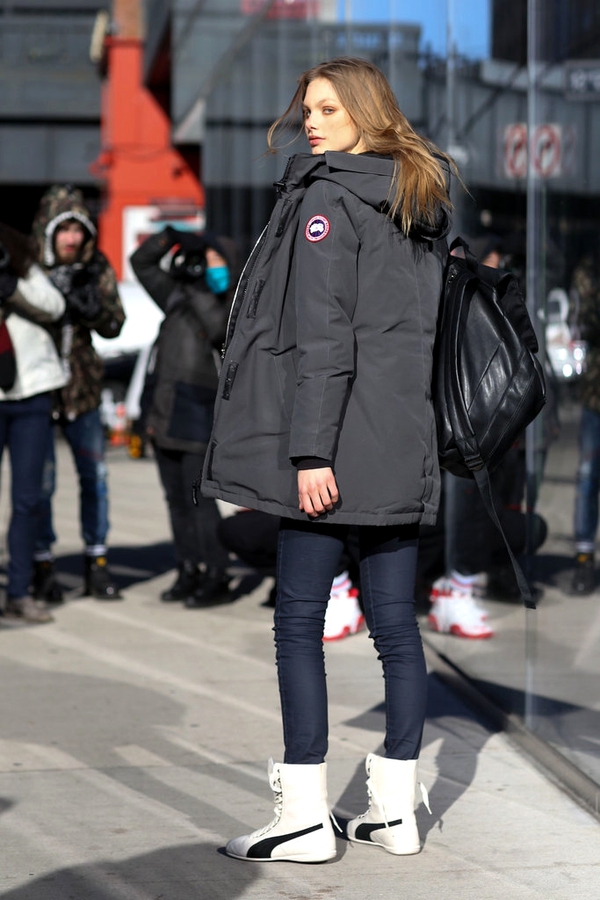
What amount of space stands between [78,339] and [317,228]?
378 centimetres

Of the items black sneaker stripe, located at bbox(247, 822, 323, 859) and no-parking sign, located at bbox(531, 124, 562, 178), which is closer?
black sneaker stripe, located at bbox(247, 822, 323, 859)

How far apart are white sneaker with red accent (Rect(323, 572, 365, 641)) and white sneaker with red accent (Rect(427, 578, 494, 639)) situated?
1.12ft

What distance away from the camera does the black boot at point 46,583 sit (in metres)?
6.87

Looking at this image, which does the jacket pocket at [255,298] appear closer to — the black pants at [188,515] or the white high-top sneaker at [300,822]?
the white high-top sneaker at [300,822]

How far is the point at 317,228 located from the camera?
3180 millimetres

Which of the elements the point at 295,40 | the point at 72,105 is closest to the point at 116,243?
the point at 72,105

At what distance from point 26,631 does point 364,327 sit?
336 centimetres

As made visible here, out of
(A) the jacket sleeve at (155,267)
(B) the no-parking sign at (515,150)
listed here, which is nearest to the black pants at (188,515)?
(A) the jacket sleeve at (155,267)

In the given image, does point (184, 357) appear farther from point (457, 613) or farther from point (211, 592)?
point (457, 613)

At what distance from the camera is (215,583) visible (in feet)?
22.6

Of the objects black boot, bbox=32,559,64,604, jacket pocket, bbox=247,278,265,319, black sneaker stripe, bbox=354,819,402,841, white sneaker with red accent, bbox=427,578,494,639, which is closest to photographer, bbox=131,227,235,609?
black boot, bbox=32,559,64,604

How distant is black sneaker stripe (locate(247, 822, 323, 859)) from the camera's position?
10.9 feet

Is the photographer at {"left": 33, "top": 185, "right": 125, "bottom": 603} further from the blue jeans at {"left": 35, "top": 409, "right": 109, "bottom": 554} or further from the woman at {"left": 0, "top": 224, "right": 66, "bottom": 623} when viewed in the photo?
the woman at {"left": 0, "top": 224, "right": 66, "bottom": 623}

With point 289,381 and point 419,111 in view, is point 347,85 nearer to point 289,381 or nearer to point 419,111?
point 289,381
